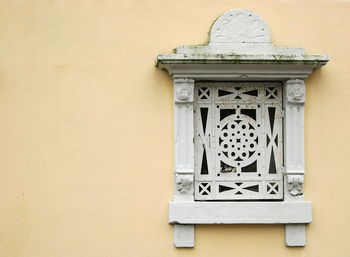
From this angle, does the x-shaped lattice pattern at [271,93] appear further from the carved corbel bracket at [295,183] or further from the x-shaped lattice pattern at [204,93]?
the carved corbel bracket at [295,183]

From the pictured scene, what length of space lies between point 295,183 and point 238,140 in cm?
63

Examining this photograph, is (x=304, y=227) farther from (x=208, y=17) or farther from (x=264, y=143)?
(x=208, y=17)

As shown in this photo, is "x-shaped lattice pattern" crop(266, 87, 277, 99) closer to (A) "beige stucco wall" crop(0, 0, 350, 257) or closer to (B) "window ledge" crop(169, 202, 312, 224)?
(A) "beige stucco wall" crop(0, 0, 350, 257)

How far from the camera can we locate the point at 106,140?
17.9ft

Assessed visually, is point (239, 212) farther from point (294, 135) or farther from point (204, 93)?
point (204, 93)

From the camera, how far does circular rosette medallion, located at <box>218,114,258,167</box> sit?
18.4 feet

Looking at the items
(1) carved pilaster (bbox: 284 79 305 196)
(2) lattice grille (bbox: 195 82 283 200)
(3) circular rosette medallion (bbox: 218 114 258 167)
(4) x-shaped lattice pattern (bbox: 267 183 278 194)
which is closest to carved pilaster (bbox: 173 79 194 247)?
(2) lattice grille (bbox: 195 82 283 200)

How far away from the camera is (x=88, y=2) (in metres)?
5.53

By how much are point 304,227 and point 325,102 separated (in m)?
1.14

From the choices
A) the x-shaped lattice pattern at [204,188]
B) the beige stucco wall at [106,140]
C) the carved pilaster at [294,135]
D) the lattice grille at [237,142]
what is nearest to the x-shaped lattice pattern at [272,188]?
the lattice grille at [237,142]

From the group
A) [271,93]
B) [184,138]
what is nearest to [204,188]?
[184,138]

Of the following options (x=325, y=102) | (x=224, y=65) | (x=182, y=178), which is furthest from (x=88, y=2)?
(x=325, y=102)

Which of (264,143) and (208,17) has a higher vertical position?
(208,17)

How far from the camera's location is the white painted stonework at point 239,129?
214 inches
